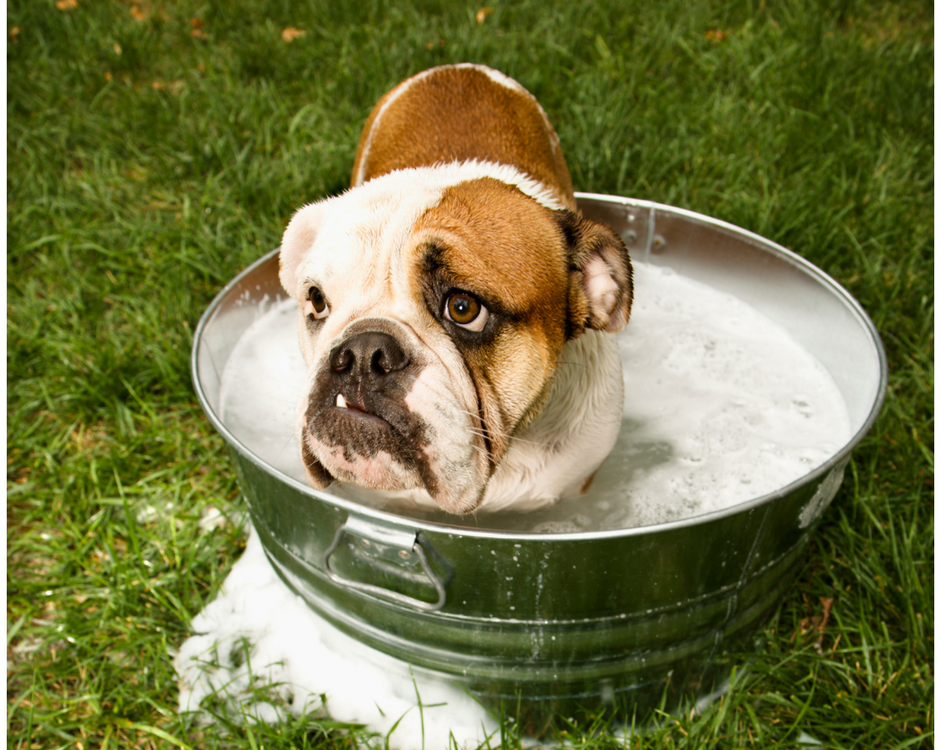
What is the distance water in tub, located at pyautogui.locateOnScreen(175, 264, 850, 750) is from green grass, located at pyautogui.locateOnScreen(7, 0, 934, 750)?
0.44 ft

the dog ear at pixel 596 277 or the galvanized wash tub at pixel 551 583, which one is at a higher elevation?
the dog ear at pixel 596 277

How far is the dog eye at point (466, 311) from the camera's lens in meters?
1.80

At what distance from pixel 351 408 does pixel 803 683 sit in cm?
160

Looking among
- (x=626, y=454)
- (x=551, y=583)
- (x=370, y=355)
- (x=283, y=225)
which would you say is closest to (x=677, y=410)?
(x=626, y=454)

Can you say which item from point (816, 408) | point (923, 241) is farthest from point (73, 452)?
point (923, 241)

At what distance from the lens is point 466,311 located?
180 centimetres

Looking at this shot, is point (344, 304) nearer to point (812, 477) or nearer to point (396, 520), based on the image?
point (396, 520)

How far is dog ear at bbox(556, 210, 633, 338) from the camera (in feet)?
6.58

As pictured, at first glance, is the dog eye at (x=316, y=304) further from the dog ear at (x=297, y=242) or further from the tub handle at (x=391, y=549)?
the tub handle at (x=391, y=549)

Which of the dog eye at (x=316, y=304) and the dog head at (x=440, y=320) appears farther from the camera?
the dog eye at (x=316, y=304)

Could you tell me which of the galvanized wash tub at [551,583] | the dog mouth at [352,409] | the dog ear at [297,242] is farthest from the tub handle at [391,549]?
the dog ear at [297,242]

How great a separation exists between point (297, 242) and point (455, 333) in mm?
689

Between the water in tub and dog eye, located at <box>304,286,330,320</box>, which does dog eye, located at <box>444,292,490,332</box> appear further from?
the water in tub

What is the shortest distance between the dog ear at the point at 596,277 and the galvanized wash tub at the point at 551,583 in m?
0.61
